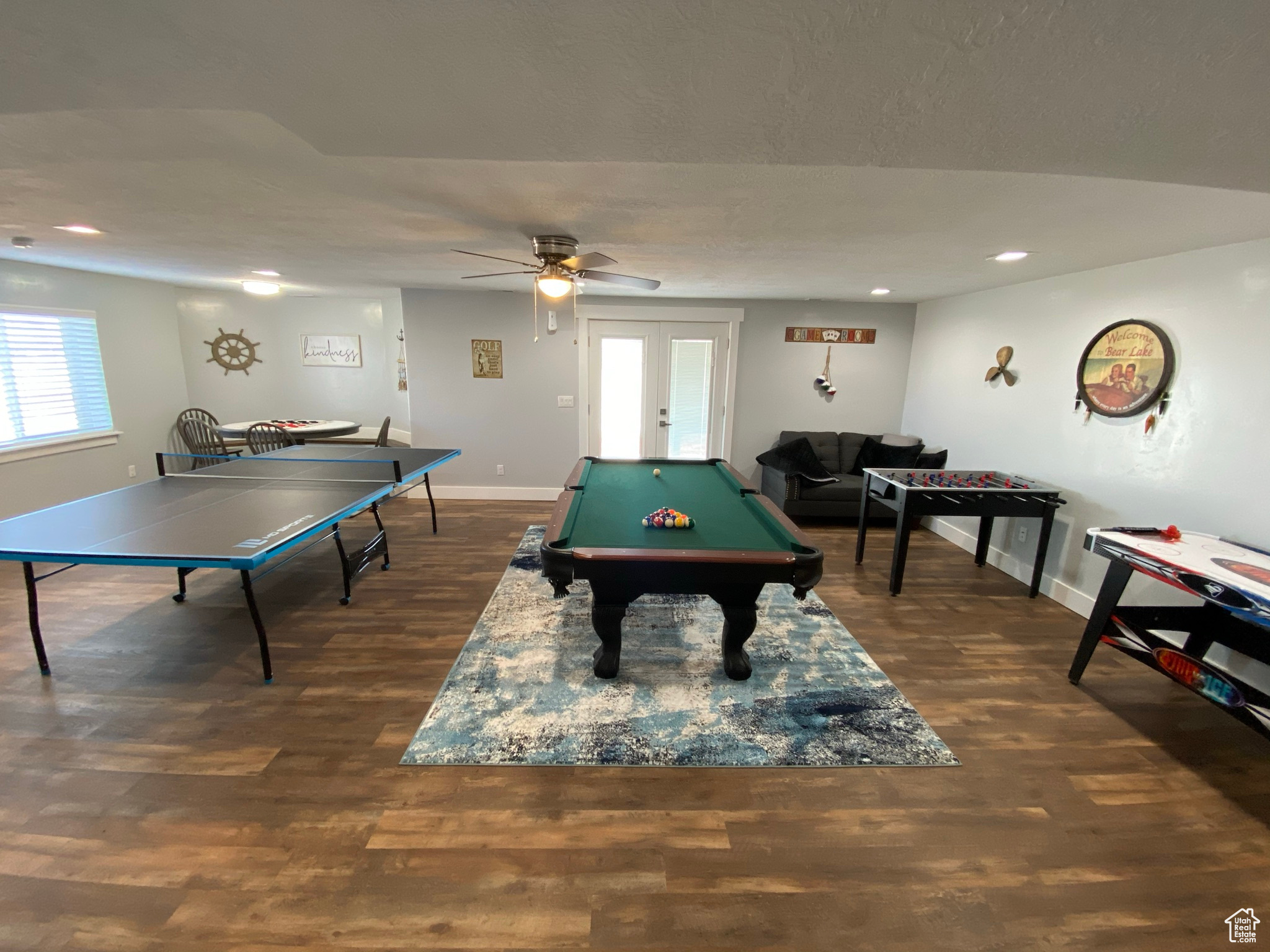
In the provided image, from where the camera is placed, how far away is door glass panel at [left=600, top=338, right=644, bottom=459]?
5.61 m

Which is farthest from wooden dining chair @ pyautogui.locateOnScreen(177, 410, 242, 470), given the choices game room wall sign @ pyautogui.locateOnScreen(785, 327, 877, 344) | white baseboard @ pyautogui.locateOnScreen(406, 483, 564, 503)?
game room wall sign @ pyautogui.locateOnScreen(785, 327, 877, 344)

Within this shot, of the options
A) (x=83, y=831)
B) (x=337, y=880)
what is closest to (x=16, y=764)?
(x=83, y=831)

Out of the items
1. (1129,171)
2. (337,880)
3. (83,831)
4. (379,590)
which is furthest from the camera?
(379,590)

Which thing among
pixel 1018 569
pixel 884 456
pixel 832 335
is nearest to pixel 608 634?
pixel 1018 569

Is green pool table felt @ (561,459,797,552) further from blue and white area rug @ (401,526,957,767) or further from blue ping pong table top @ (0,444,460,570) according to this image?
blue ping pong table top @ (0,444,460,570)

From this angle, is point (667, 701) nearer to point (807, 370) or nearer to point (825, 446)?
point (825, 446)

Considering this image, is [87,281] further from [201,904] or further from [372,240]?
[201,904]

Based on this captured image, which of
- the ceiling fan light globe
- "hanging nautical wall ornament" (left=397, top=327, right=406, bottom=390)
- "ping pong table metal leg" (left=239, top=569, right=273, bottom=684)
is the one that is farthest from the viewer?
"hanging nautical wall ornament" (left=397, top=327, right=406, bottom=390)

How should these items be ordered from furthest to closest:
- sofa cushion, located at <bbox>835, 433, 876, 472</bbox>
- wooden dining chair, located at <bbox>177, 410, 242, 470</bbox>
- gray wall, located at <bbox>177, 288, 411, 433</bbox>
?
gray wall, located at <bbox>177, 288, 411, 433</bbox> < wooden dining chair, located at <bbox>177, 410, 242, 470</bbox> < sofa cushion, located at <bbox>835, 433, 876, 472</bbox>

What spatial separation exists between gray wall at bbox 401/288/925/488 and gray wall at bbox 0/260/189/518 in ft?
9.32

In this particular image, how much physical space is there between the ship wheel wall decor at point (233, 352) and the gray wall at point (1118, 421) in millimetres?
8337

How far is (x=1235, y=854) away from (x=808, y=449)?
3890mm

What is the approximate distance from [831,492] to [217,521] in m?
4.78

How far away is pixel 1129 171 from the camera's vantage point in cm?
149
